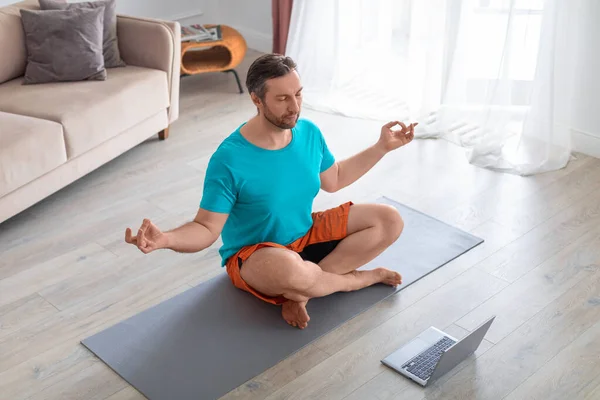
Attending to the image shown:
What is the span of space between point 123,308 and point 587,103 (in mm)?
2390

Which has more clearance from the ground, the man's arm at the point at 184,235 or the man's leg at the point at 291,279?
the man's arm at the point at 184,235

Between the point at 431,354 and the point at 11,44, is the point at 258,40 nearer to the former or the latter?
the point at 11,44

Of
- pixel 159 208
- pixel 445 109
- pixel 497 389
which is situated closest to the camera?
pixel 497 389

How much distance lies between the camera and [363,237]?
8.99 feet

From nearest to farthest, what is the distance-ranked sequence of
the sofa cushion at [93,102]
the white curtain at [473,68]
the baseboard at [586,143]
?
the sofa cushion at [93,102]
the white curtain at [473,68]
the baseboard at [586,143]

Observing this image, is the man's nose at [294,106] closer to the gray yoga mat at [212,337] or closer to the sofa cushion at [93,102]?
the gray yoga mat at [212,337]

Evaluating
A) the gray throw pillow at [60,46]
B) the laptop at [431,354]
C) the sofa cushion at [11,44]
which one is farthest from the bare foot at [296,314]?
the sofa cushion at [11,44]

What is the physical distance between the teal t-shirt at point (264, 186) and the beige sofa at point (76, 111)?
991 mm

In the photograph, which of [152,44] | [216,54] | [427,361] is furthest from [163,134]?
[427,361]

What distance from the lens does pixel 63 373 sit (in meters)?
2.41

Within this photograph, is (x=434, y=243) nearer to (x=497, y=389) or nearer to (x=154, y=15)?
(x=497, y=389)

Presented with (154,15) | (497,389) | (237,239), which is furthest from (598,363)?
(154,15)

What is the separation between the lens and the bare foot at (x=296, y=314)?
2584 millimetres

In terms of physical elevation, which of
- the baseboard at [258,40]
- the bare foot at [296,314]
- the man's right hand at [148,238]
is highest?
the man's right hand at [148,238]
